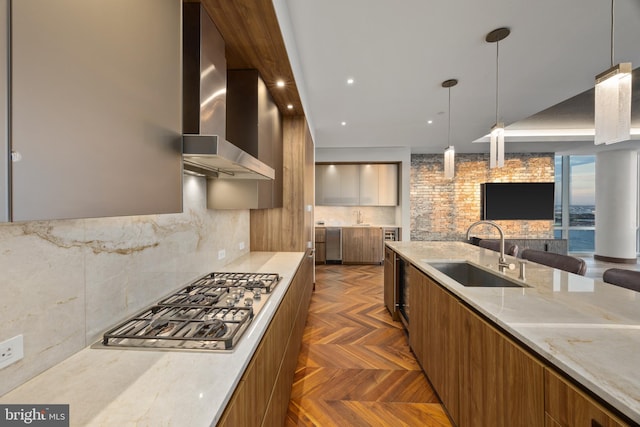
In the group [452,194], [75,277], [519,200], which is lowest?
[75,277]

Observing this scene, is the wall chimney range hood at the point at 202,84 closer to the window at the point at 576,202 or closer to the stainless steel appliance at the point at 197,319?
the stainless steel appliance at the point at 197,319

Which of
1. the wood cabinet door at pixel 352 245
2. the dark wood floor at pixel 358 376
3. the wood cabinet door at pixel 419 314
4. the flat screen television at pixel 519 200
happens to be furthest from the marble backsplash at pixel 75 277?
the flat screen television at pixel 519 200

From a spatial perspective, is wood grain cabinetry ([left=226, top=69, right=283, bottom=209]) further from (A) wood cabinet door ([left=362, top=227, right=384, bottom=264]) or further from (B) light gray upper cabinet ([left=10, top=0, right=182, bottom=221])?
(A) wood cabinet door ([left=362, top=227, right=384, bottom=264])

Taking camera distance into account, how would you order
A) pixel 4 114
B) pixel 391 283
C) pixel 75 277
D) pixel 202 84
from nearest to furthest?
pixel 4 114
pixel 75 277
pixel 202 84
pixel 391 283

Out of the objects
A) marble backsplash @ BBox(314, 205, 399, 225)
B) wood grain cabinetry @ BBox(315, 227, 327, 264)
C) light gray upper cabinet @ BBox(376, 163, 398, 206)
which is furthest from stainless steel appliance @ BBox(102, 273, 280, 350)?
marble backsplash @ BBox(314, 205, 399, 225)

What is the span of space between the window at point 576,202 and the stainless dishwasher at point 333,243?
6049 millimetres

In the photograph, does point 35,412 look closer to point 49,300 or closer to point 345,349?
point 49,300

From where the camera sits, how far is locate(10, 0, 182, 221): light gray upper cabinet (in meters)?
0.47

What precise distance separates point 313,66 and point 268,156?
3.46ft

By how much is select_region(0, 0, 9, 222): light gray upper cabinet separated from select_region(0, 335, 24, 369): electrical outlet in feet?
1.94

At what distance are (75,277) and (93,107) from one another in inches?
27.7

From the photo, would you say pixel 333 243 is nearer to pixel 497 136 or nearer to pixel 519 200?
pixel 497 136

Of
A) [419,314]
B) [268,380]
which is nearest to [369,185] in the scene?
[419,314]

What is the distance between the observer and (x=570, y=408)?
2.61 ft
